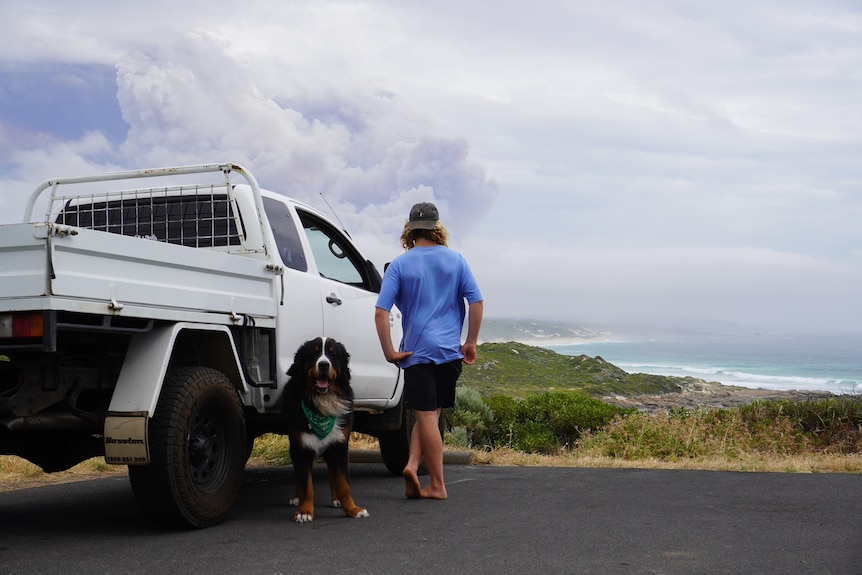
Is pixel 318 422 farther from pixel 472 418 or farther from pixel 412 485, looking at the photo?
pixel 472 418

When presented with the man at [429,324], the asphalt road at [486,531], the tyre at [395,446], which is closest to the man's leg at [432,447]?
the man at [429,324]

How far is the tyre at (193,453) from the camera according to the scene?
19.0 ft

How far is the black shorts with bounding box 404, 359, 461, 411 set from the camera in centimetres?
755

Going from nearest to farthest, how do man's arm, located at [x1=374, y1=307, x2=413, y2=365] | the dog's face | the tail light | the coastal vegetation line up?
the tail light, the dog's face, man's arm, located at [x1=374, y1=307, x2=413, y2=365], the coastal vegetation

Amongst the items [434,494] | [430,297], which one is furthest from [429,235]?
[434,494]

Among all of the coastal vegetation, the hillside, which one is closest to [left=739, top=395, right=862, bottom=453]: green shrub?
the coastal vegetation

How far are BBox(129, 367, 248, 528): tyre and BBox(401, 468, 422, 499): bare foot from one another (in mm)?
1506

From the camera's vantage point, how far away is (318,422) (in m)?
6.57

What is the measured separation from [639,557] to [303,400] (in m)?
2.50

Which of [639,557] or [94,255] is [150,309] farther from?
[639,557]

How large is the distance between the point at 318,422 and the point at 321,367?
386 millimetres

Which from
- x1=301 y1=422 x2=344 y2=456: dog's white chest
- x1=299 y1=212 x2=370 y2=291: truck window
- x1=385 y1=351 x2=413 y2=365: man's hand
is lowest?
x1=301 y1=422 x2=344 y2=456: dog's white chest

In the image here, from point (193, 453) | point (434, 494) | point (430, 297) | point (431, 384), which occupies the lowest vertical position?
point (434, 494)

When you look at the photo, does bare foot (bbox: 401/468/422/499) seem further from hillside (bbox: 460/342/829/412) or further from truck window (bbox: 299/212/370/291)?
hillside (bbox: 460/342/829/412)
